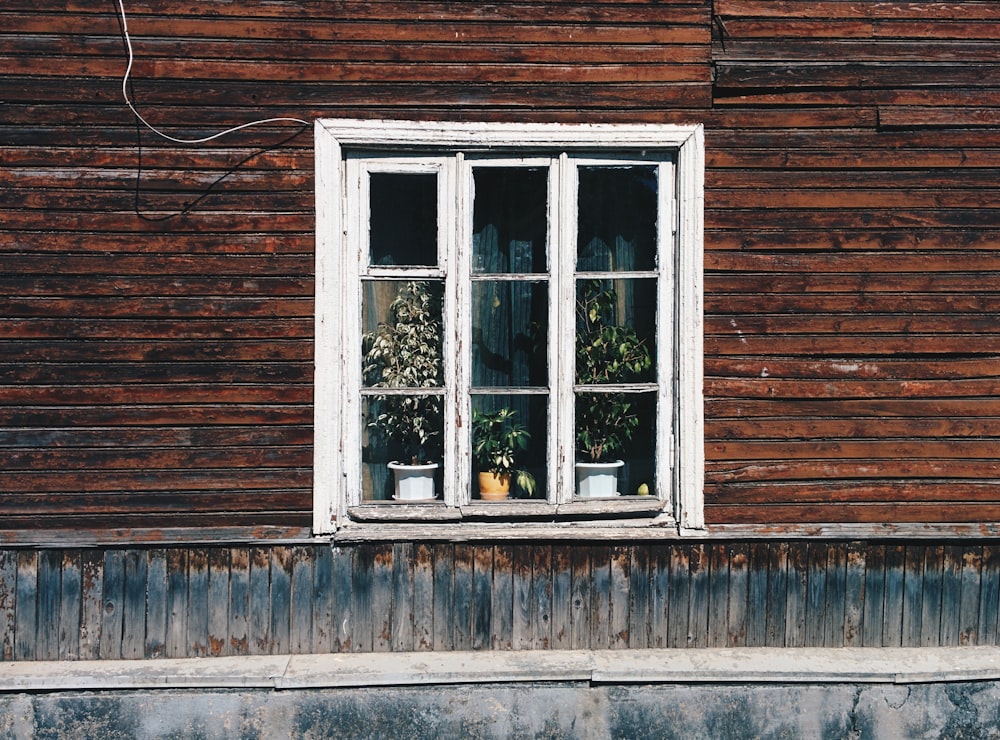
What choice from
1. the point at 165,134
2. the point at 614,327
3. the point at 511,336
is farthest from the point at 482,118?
the point at 165,134

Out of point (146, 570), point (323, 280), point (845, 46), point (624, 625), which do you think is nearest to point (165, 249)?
point (323, 280)

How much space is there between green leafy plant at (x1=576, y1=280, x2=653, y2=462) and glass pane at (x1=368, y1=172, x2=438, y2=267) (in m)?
0.75

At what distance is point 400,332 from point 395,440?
18.9 inches

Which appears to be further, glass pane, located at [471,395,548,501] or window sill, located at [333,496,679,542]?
glass pane, located at [471,395,548,501]

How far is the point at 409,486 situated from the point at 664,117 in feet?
6.40

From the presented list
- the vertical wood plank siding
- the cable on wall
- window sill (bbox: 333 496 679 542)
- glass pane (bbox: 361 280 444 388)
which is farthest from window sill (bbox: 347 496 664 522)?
the cable on wall

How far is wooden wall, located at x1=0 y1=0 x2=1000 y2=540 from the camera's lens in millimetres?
3809

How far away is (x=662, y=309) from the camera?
13.1 ft

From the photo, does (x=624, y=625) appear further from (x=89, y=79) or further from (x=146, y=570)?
(x=89, y=79)

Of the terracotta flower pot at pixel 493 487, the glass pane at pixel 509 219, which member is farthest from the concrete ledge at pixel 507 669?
the glass pane at pixel 509 219

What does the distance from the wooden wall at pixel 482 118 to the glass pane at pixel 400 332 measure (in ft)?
0.95

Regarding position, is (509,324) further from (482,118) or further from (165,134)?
(165,134)

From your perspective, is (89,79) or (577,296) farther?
(577,296)

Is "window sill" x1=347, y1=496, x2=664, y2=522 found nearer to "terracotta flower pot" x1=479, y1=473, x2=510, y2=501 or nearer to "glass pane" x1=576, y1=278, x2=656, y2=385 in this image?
"terracotta flower pot" x1=479, y1=473, x2=510, y2=501
